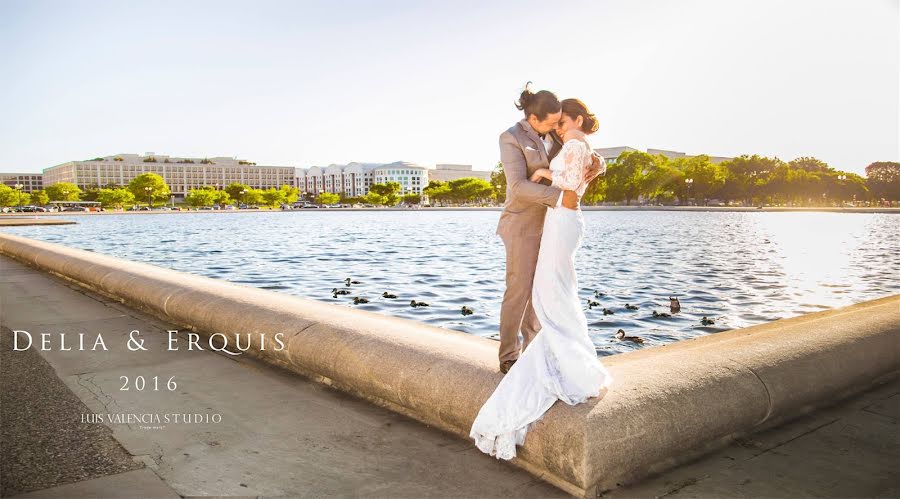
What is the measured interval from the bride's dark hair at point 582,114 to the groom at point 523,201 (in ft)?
0.21

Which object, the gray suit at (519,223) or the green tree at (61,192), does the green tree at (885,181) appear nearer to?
the gray suit at (519,223)

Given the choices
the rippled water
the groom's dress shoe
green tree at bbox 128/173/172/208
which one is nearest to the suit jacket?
the groom's dress shoe

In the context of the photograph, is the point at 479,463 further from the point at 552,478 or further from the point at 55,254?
the point at 55,254

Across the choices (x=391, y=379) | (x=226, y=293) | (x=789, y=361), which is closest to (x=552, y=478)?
(x=391, y=379)

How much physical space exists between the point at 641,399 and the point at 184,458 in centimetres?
257

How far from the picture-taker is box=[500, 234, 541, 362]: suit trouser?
4.20 m

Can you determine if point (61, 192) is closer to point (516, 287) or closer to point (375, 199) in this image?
point (375, 199)

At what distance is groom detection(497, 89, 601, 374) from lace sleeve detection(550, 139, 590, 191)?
6.0 inches

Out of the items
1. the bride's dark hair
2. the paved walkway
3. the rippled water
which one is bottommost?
the rippled water

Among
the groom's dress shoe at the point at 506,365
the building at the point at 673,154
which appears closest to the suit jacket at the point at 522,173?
the groom's dress shoe at the point at 506,365

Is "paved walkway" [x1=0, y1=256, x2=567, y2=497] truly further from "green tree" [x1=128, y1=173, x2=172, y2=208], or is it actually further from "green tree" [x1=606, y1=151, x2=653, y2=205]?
"green tree" [x1=128, y1=173, x2=172, y2=208]

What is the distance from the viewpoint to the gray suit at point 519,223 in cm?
414

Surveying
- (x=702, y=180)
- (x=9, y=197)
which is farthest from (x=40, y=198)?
(x=702, y=180)

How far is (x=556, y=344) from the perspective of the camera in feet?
12.5
